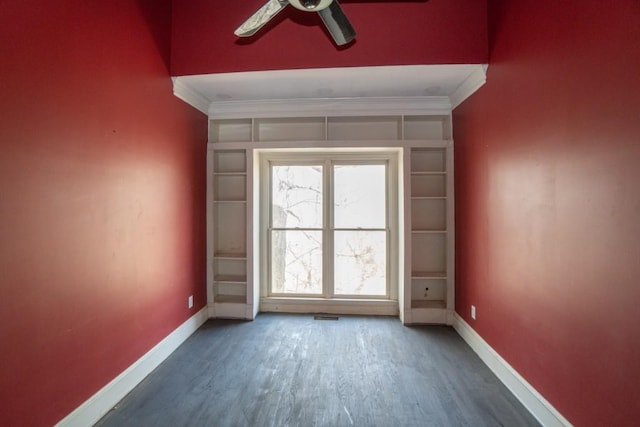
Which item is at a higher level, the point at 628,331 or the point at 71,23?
the point at 71,23

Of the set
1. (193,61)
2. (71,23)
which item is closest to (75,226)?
(71,23)

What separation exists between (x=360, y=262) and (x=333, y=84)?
222 cm

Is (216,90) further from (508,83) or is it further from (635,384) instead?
(635,384)

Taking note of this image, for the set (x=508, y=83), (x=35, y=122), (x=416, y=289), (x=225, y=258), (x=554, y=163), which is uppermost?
(x=508, y=83)

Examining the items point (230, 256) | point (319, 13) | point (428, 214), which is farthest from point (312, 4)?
point (230, 256)

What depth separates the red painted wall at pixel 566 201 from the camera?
4.22 feet

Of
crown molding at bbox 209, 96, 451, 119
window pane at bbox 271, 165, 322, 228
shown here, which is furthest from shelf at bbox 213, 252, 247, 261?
crown molding at bbox 209, 96, 451, 119

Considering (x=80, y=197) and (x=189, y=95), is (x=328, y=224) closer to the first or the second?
(x=189, y=95)

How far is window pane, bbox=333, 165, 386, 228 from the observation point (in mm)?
3775

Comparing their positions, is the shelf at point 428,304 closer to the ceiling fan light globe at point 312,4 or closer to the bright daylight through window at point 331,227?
the bright daylight through window at point 331,227

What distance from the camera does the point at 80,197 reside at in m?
1.74

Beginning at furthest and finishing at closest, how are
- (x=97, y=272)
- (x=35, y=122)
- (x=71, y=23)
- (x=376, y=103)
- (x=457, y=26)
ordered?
1. (x=376, y=103)
2. (x=457, y=26)
3. (x=97, y=272)
4. (x=71, y=23)
5. (x=35, y=122)

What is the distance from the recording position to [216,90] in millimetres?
3068

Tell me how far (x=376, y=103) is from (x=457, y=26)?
3.41 ft
